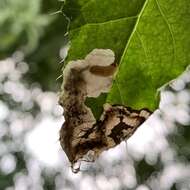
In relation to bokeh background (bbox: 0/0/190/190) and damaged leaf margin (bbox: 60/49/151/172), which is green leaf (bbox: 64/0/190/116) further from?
bokeh background (bbox: 0/0/190/190)

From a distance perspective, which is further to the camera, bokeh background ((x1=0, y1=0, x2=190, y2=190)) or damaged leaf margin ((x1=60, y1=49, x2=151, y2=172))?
bokeh background ((x1=0, y1=0, x2=190, y2=190))

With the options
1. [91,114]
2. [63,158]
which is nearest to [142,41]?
[91,114]

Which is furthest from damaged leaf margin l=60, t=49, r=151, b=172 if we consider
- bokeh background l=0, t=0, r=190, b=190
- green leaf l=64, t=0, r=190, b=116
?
bokeh background l=0, t=0, r=190, b=190

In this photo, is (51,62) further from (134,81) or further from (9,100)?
(134,81)

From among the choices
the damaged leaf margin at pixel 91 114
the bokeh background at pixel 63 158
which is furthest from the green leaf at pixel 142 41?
the bokeh background at pixel 63 158

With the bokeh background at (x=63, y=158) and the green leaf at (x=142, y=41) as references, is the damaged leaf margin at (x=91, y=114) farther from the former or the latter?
the bokeh background at (x=63, y=158)

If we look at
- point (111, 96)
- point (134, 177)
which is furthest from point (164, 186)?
point (111, 96)

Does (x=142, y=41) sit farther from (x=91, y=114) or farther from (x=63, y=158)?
(x=63, y=158)

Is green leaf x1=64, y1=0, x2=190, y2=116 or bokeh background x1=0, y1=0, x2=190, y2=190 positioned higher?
green leaf x1=64, y1=0, x2=190, y2=116
